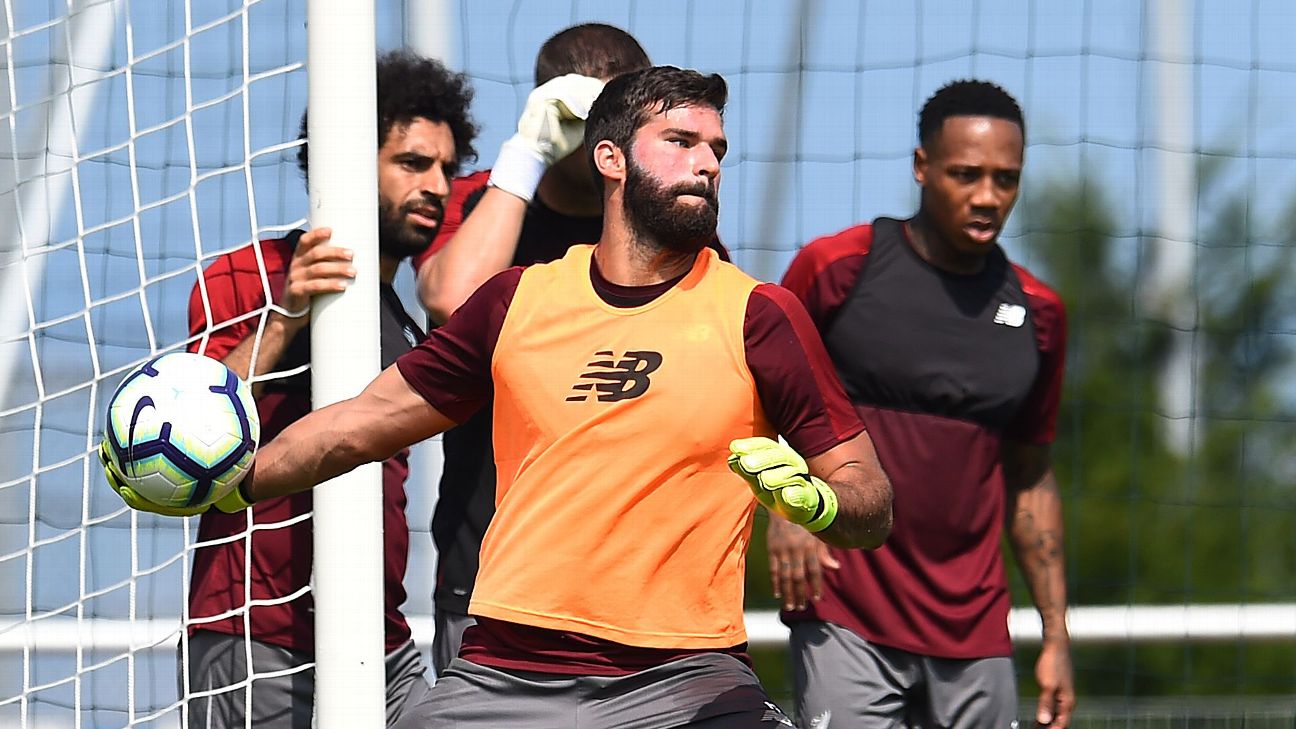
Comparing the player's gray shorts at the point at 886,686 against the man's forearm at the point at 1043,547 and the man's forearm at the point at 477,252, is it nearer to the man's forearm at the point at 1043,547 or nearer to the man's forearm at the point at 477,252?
the man's forearm at the point at 1043,547

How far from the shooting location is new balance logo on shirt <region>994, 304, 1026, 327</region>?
4.89 metres

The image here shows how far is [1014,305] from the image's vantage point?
4.93m

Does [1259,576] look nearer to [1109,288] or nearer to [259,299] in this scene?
[1109,288]

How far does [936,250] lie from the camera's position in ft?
16.1

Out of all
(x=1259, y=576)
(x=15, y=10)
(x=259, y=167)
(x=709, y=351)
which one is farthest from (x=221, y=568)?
(x=1259, y=576)

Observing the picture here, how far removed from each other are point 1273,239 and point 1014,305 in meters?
10.8

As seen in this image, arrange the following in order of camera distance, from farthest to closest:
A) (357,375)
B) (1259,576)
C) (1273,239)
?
(1273,239) < (1259,576) < (357,375)

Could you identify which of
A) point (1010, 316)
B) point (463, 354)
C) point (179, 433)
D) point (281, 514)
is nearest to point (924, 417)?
point (1010, 316)

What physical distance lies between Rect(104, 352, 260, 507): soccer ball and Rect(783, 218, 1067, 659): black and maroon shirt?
5.35 feet

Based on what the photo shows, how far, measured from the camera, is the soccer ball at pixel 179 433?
12.2 ft

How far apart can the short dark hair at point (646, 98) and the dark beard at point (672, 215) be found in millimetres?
123

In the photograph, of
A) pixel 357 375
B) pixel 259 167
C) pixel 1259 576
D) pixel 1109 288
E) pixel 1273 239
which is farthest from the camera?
pixel 1109 288

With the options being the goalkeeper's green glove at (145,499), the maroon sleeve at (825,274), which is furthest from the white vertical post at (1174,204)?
the goalkeeper's green glove at (145,499)

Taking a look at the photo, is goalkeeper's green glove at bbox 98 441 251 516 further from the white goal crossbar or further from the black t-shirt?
the white goal crossbar
